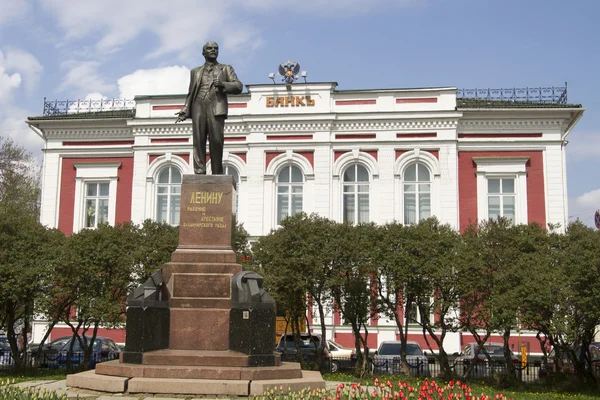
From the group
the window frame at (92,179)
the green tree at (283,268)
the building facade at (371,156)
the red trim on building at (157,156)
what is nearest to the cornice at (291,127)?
the building facade at (371,156)

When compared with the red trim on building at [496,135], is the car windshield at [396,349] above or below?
below

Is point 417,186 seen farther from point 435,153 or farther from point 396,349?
point 396,349

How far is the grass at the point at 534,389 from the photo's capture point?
18.0m

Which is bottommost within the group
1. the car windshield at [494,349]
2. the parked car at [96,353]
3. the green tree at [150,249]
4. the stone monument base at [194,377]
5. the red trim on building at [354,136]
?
the parked car at [96,353]

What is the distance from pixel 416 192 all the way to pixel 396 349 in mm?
9521

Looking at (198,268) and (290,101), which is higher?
(290,101)

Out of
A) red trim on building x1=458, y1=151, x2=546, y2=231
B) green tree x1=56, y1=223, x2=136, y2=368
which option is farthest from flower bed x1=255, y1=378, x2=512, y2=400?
red trim on building x1=458, y1=151, x2=546, y2=231

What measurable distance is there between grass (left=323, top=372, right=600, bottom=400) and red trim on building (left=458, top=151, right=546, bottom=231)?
39.4 ft

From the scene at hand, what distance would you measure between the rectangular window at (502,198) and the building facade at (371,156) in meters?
0.05

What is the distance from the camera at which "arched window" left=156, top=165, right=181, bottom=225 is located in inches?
1331

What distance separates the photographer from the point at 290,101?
33.5m

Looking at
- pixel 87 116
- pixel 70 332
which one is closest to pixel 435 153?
pixel 87 116

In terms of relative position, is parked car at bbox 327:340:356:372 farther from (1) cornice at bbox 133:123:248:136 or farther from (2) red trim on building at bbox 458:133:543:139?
(1) cornice at bbox 133:123:248:136

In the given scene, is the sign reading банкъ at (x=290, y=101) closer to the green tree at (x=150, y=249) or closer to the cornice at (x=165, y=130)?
the cornice at (x=165, y=130)
